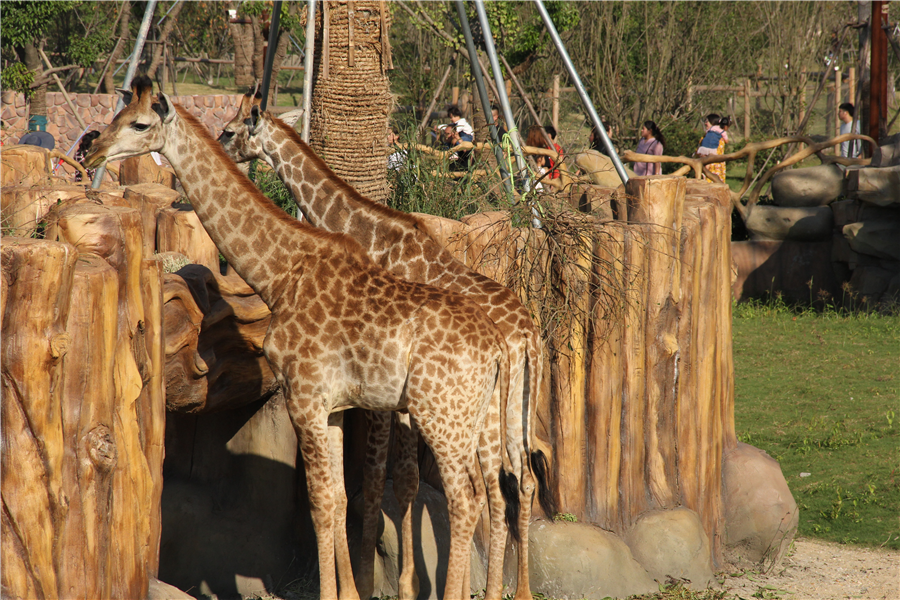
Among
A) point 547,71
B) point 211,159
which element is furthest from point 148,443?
point 547,71

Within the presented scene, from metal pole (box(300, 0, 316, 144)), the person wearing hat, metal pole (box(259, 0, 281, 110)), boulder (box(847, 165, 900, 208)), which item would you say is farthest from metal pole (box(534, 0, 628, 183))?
the person wearing hat

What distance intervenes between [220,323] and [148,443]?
1085mm

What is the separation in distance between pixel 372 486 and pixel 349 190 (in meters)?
1.68

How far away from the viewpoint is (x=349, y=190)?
487 centimetres

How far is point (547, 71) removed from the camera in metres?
21.2

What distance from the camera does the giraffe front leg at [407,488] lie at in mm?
4883

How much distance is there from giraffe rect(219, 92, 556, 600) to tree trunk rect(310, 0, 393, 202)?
1.26 metres

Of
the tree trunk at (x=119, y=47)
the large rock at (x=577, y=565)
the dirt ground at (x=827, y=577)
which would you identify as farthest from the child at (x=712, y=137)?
the tree trunk at (x=119, y=47)

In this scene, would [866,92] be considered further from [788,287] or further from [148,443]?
[148,443]

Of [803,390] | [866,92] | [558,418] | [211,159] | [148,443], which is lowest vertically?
[803,390]

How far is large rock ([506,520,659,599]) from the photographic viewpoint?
16.8ft

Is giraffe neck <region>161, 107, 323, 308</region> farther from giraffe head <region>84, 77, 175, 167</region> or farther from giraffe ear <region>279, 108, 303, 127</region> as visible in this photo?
giraffe ear <region>279, 108, 303, 127</region>

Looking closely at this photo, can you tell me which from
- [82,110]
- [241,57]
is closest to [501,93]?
[82,110]

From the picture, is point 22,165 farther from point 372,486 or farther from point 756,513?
point 756,513
